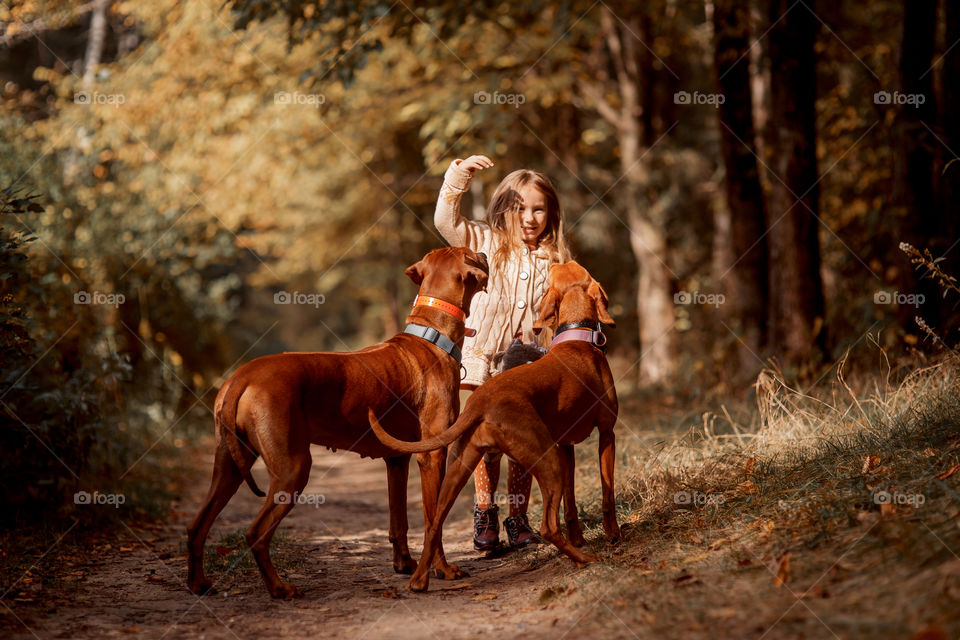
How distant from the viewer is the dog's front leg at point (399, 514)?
16.9 ft

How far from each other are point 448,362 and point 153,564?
2426 mm

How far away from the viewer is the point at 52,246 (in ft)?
28.9

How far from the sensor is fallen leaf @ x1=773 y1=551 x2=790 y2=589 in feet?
12.2

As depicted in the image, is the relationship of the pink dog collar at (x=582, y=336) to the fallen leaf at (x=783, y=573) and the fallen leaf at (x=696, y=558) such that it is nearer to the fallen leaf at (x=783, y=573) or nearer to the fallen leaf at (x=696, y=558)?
the fallen leaf at (x=696, y=558)

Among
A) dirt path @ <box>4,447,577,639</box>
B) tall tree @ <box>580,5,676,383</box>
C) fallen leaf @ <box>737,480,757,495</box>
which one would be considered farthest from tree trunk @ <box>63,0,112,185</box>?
fallen leaf @ <box>737,480,757,495</box>

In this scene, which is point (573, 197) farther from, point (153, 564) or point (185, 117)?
point (153, 564)

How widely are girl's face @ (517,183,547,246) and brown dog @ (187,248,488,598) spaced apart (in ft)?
2.21

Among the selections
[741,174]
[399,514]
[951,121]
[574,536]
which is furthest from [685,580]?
[741,174]

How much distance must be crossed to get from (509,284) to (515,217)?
0.47m

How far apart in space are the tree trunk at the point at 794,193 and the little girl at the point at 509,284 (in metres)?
3.47

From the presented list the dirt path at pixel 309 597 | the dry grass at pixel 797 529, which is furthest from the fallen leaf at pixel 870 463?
the dirt path at pixel 309 597

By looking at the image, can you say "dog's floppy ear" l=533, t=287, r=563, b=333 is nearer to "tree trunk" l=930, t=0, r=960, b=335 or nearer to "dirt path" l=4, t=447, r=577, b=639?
"dirt path" l=4, t=447, r=577, b=639

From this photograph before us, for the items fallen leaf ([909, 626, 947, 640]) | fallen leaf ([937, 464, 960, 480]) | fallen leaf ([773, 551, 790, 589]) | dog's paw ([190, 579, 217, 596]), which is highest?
fallen leaf ([937, 464, 960, 480])

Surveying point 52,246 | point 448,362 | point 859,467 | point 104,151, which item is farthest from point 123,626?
point 104,151
